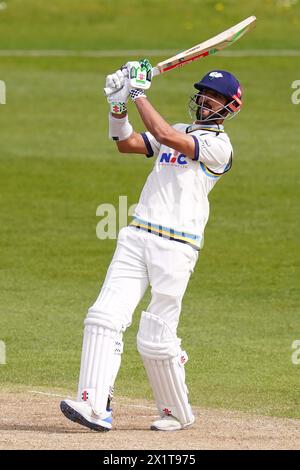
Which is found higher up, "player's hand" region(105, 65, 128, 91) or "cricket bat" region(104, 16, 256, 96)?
"cricket bat" region(104, 16, 256, 96)

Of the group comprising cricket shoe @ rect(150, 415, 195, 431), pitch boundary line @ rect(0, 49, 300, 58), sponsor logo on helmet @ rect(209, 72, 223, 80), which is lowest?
cricket shoe @ rect(150, 415, 195, 431)

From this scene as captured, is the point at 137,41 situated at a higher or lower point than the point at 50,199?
higher

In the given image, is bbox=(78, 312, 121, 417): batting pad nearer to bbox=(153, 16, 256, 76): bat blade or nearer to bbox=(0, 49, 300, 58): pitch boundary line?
bbox=(153, 16, 256, 76): bat blade

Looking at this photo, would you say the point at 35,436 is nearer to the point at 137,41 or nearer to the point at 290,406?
the point at 290,406

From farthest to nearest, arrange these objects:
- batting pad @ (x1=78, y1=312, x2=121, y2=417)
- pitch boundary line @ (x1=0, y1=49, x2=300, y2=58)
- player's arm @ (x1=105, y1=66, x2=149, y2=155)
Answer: pitch boundary line @ (x1=0, y1=49, x2=300, y2=58) < player's arm @ (x1=105, y1=66, x2=149, y2=155) < batting pad @ (x1=78, y1=312, x2=121, y2=417)

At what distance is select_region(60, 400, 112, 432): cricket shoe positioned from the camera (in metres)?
9.57

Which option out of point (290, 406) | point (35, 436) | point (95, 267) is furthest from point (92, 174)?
point (35, 436)

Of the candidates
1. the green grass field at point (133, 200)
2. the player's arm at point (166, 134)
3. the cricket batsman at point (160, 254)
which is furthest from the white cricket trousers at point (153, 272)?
the green grass field at point (133, 200)

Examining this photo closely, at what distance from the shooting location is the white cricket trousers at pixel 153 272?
9.99 metres

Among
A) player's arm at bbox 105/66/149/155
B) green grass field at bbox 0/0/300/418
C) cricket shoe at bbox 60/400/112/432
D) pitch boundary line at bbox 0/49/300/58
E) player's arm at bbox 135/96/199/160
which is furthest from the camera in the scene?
pitch boundary line at bbox 0/49/300/58

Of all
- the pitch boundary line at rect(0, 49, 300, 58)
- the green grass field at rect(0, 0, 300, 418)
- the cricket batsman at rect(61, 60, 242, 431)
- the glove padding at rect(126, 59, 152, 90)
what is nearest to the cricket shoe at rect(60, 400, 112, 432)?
the cricket batsman at rect(61, 60, 242, 431)

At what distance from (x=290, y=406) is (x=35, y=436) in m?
2.69

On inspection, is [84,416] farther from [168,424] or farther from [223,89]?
[223,89]
